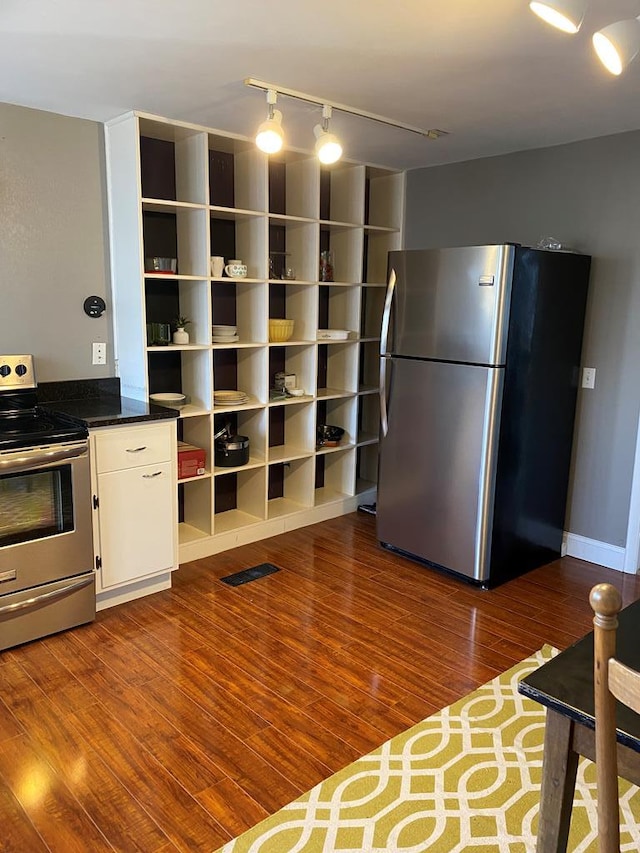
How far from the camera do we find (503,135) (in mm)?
3412

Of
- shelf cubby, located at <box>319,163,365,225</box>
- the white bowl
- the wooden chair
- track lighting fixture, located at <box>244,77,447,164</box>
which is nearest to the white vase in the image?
the white bowl

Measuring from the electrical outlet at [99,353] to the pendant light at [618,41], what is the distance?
103 inches

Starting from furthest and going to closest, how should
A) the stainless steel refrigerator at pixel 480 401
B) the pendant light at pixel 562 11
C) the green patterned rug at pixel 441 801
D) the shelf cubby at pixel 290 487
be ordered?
the shelf cubby at pixel 290 487, the stainless steel refrigerator at pixel 480 401, the green patterned rug at pixel 441 801, the pendant light at pixel 562 11

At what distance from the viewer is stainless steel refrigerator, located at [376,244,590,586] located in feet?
10.4

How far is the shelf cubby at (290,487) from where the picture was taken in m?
4.26

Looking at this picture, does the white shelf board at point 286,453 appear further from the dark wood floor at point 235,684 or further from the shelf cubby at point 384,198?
the shelf cubby at point 384,198

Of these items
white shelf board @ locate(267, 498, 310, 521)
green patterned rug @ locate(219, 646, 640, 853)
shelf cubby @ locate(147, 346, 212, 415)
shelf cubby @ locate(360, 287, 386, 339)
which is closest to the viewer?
green patterned rug @ locate(219, 646, 640, 853)

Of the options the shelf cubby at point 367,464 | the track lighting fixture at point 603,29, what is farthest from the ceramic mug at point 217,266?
the track lighting fixture at point 603,29

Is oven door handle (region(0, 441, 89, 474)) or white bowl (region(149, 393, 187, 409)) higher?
white bowl (region(149, 393, 187, 409))

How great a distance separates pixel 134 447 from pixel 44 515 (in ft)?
1.60

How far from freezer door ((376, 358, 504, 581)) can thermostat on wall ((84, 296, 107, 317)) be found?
1.55 m

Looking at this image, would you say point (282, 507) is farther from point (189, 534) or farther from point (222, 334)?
point (222, 334)

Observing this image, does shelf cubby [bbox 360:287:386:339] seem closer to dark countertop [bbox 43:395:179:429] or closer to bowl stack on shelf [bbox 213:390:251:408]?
bowl stack on shelf [bbox 213:390:251:408]

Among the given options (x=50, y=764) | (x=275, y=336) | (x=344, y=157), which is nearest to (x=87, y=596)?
(x=50, y=764)
